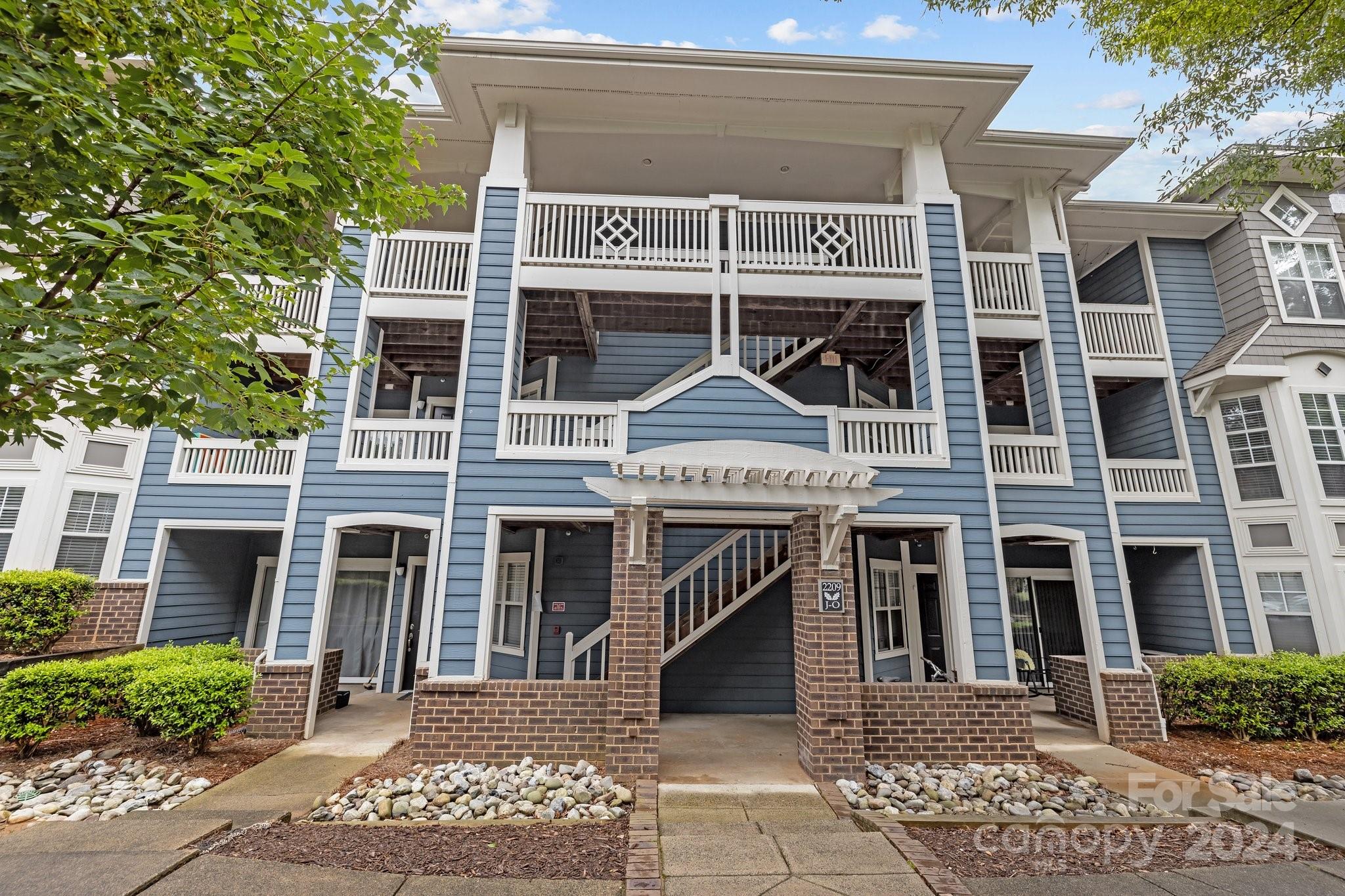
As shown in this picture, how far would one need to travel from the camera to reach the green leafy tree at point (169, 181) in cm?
278

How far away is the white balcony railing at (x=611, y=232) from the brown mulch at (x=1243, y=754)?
809cm

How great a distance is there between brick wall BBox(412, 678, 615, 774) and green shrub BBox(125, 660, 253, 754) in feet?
6.29

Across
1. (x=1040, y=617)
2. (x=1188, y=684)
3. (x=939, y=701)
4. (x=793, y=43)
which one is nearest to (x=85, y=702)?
(x=939, y=701)

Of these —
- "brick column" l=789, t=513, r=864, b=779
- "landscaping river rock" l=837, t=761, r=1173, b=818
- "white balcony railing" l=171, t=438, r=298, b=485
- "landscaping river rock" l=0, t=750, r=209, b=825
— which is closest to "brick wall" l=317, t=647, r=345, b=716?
"landscaping river rock" l=0, t=750, r=209, b=825

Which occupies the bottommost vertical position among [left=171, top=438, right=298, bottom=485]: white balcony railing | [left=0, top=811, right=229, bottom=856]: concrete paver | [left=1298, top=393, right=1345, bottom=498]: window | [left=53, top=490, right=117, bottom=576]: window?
[left=0, top=811, right=229, bottom=856]: concrete paver

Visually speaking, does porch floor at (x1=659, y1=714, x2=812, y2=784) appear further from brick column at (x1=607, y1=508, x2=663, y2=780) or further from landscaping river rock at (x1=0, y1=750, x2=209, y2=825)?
landscaping river rock at (x1=0, y1=750, x2=209, y2=825)

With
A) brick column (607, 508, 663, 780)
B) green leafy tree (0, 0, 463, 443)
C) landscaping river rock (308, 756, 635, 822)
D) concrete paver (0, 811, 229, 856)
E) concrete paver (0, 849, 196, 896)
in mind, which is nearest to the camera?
green leafy tree (0, 0, 463, 443)

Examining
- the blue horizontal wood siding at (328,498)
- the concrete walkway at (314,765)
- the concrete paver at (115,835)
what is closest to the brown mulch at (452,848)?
the concrete paver at (115,835)

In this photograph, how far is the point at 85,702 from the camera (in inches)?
229

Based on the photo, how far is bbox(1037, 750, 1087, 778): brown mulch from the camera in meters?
5.93

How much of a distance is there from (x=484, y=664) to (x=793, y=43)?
28.0 feet

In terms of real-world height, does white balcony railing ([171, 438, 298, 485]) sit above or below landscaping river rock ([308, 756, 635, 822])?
above

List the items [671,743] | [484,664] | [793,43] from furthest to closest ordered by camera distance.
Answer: [793,43] < [671,743] < [484,664]

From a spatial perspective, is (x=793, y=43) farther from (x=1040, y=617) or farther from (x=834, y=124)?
(x=1040, y=617)
